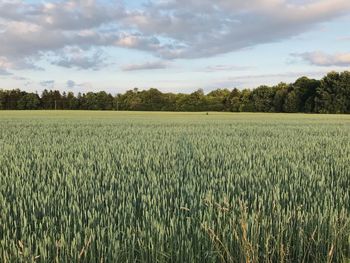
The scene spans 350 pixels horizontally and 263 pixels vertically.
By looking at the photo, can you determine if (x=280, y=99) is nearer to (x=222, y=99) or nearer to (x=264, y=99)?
(x=264, y=99)

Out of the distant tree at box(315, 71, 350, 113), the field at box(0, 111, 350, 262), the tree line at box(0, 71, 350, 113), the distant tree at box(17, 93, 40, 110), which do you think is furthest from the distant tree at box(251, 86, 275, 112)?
the field at box(0, 111, 350, 262)

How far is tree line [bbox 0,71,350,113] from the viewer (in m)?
68.2

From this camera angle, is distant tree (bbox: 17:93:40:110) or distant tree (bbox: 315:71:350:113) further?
distant tree (bbox: 17:93:40:110)

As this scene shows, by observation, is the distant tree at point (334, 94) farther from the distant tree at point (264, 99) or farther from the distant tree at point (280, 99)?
the distant tree at point (264, 99)

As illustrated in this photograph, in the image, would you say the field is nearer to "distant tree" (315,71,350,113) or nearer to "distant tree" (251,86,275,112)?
"distant tree" (315,71,350,113)

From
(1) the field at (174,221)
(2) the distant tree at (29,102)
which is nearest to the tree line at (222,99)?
(2) the distant tree at (29,102)

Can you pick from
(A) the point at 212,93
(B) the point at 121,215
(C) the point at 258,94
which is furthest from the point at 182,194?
(A) the point at 212,93

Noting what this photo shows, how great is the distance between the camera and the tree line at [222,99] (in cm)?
6819

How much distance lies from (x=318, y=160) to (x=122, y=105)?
91.8m

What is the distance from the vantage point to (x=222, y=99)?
9044cm

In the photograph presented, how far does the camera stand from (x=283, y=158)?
6.46 metres

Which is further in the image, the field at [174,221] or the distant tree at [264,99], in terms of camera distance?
the distant tree at [264,99]

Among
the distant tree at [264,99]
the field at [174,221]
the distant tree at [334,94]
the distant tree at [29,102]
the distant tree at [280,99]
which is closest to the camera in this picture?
the field at [174,221]

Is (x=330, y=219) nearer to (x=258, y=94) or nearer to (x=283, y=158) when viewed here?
(x=283, y=158)
